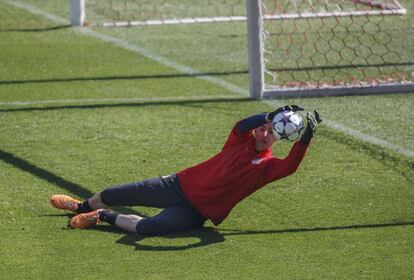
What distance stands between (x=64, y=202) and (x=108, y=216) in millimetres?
488

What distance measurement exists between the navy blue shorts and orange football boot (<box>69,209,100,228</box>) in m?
0.32

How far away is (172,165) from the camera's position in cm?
1142

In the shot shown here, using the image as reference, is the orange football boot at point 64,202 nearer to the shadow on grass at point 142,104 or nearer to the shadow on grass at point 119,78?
the shadow on grass at point 142,104

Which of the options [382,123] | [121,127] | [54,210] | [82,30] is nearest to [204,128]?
[121,127]

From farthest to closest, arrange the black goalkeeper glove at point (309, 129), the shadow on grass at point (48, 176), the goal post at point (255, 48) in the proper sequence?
the goal post at point (255, 48) → the shadow on grass at point (48, 176) → the black goalkeeper glove at point (309, 129)

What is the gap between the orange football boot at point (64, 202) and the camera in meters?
9.83

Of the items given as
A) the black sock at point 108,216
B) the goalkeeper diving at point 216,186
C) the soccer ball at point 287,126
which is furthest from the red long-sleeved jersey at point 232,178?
the black sock at point 108,216

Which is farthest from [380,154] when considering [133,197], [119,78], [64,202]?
[119,78]

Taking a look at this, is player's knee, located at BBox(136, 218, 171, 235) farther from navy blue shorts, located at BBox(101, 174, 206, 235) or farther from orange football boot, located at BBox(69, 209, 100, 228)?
orange football boot, located at BBox(69, 209, 100, 228)

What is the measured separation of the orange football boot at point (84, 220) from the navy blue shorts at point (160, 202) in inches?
12.7

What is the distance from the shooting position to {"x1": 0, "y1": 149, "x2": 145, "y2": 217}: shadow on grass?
1045 cm

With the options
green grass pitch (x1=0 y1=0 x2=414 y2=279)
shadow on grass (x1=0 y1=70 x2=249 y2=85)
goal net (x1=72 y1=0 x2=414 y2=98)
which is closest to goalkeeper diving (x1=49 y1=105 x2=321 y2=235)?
green grass pitch (x1=0 y1=0 x2=414 y2=279)

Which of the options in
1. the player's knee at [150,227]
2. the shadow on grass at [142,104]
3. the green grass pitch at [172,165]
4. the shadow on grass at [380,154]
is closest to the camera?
the green grass pitch at [172,165]

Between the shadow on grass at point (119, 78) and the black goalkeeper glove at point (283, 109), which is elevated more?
the black goalkeeper glove at point (283, 109)
